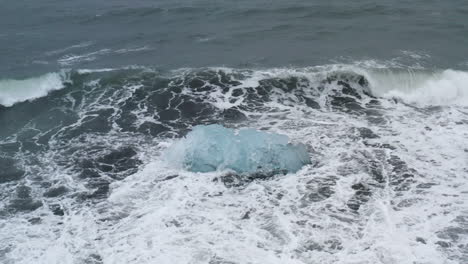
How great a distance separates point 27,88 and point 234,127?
1086cm

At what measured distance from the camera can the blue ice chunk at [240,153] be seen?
1555cm

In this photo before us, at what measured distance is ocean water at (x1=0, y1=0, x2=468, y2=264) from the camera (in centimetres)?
1298

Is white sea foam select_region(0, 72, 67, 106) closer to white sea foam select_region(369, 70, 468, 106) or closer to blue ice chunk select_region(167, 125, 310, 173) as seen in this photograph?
blue ice chunk select_region(167, 125, 310, 173)

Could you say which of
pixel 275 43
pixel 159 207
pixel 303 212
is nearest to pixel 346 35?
pixel 275 43

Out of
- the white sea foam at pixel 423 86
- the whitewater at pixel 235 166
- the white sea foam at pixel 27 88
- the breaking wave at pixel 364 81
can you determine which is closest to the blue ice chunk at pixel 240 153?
the whitewater at pixel 235 166

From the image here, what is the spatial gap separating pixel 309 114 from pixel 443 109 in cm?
591

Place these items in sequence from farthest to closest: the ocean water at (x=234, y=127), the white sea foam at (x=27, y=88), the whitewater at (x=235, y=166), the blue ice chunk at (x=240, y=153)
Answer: the white sea foam at (x=27, y=88) < the blue ice chunk at (x=240, y=153) < the ocean water at (x=234, y=127) < the whitewater at (x=235, y=166)

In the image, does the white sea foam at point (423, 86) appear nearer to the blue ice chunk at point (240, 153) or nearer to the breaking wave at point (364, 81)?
the breaking wave at point (364, 81)

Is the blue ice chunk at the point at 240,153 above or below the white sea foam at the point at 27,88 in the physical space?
below

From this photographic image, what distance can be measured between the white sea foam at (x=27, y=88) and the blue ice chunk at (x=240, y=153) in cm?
939

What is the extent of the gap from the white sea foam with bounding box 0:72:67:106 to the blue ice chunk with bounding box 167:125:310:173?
939 cm

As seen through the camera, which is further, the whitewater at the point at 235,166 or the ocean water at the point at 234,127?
the ocean water at the point at 234,127

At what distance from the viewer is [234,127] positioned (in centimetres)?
1870

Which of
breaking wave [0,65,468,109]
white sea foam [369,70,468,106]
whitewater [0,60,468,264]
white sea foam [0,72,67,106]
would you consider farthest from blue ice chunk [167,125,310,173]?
white sea foam [0,72,67,106]
